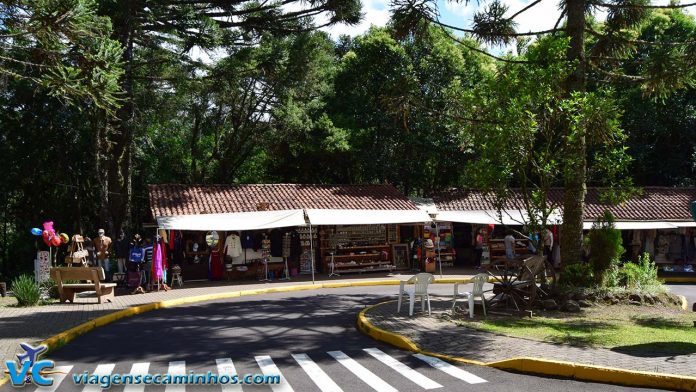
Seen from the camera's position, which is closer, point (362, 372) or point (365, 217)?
point (362, 372)

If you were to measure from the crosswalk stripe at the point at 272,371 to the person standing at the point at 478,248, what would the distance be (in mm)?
16428

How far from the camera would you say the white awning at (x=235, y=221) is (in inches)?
737

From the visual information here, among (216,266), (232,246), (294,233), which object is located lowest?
(216,266)

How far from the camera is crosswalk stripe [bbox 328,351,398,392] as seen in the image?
22.5 feet

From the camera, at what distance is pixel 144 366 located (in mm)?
8016

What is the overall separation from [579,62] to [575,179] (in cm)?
274

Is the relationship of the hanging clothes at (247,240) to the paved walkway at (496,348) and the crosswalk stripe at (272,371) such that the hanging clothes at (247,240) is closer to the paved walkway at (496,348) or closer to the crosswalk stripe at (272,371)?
the paved walkway at (496,348)

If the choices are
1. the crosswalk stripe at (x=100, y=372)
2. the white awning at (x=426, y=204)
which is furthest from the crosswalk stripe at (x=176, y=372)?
the white awning at (x=426, y=204)

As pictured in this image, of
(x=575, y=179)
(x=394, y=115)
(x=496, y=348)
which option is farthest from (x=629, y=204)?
(x=496, y=348)

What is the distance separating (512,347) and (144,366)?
16.5ft

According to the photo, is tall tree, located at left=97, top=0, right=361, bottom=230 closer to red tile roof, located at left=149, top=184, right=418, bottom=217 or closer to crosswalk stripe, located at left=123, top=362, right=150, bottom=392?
red tile roof, located at left=149, top=184, right=418, bottom=217

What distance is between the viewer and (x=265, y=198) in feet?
73.1

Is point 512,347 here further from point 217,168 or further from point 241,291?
point 217,168

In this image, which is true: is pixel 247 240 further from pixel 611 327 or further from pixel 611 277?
pixel 611 327
